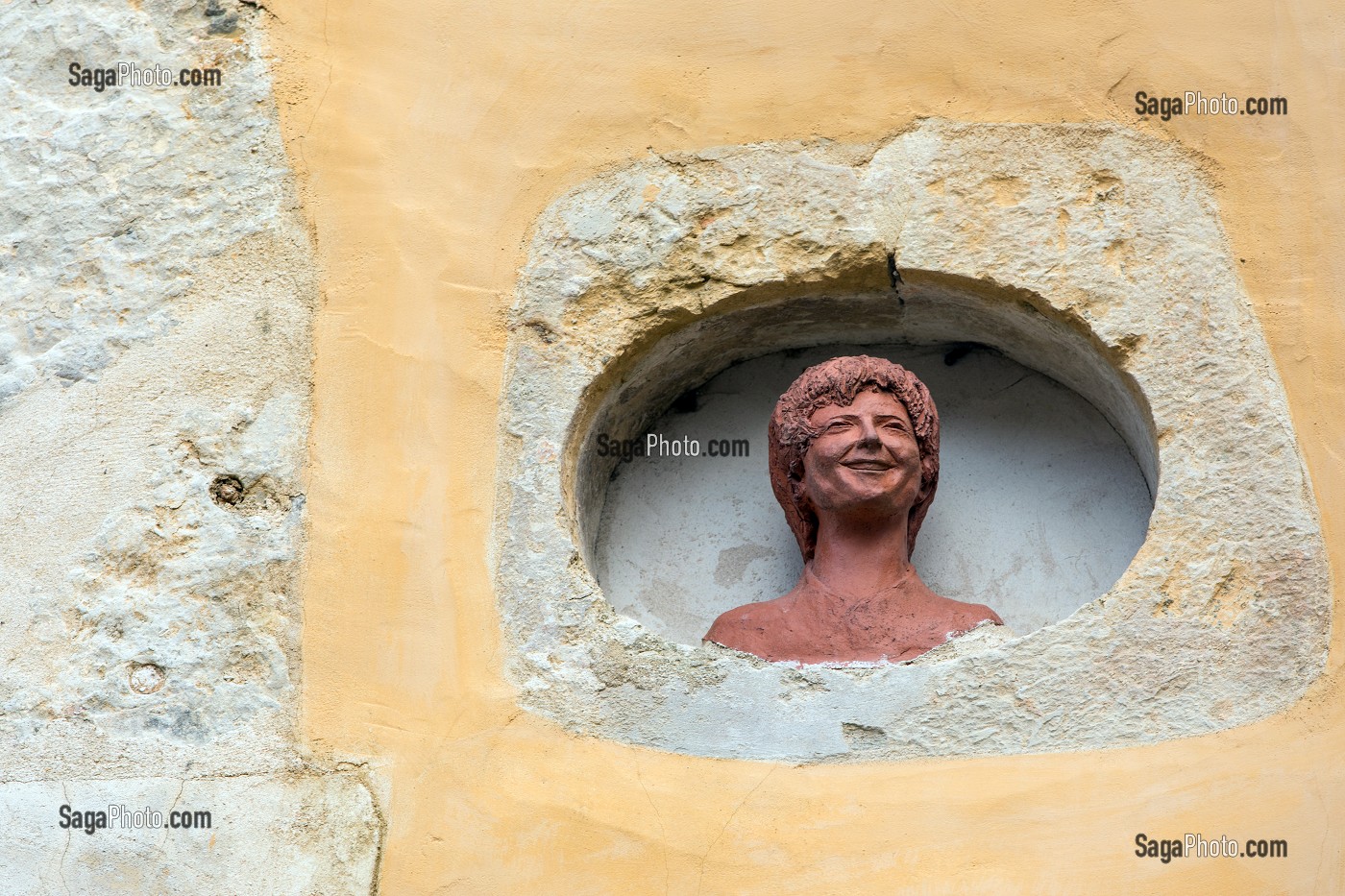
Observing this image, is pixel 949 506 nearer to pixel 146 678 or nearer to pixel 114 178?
pixel 146 678

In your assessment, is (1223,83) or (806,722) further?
(1223,83)

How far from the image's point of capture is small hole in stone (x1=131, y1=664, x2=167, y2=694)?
3.72m

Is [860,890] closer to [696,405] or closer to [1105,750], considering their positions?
[1105,750]

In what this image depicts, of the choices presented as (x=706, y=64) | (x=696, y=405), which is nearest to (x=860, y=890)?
(x=696, y=405)

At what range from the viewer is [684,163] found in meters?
4.10

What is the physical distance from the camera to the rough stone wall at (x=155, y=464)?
3629 mm

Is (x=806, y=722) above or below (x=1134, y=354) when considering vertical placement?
below

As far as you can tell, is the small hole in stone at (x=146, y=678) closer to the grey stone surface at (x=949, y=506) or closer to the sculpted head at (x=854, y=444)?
the grey stone surface at (x=949, y=506)

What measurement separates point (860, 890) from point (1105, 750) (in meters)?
0.58

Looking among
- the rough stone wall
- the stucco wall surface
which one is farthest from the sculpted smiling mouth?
the rough stone wall

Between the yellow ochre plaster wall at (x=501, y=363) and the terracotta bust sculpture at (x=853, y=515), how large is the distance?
47 cm

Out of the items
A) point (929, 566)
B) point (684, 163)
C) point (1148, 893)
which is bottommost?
point (1148, 893)

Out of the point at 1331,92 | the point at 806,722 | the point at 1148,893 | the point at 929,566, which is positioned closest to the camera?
the point at 1148,893

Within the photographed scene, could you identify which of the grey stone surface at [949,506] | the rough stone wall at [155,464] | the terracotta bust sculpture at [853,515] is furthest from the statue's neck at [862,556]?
the rough stone wall at [155,464]
